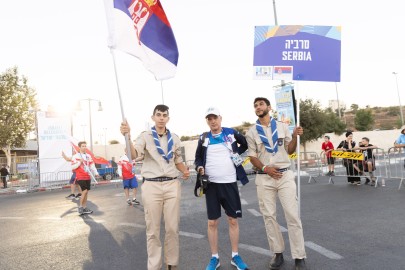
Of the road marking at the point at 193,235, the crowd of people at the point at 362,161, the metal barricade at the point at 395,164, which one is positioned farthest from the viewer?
the crowd of people at the point at 362,161

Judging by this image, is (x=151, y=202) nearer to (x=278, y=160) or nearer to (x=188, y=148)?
(x=278, y=160)

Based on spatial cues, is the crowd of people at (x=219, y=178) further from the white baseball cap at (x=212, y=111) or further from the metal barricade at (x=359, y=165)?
the metal barricade at (x=359, y=165)

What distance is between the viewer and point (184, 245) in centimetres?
568

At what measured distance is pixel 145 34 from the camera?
493 centimetres

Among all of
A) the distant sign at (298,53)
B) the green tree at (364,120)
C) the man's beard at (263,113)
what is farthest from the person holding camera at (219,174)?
the green tree at (364,120)

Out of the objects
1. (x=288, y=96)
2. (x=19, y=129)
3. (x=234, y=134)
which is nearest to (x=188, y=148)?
(x=19, y=129)

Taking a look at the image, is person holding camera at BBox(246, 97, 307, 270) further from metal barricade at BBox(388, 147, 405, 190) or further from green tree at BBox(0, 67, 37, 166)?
green tree at BBox(0, 67, 37, 166)

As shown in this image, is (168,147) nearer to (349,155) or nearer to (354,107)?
(349,155)

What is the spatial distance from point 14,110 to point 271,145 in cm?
3560

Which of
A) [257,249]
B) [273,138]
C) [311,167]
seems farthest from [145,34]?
[311,167]

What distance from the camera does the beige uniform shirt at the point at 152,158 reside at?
4.35 metres

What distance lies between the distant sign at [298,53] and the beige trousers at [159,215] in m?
2.72

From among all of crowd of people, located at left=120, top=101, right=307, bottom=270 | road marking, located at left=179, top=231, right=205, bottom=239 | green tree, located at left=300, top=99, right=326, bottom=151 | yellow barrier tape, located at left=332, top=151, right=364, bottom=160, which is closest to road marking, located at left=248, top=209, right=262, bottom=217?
road marking, located at left=179, top=231, right=205, bottom=239

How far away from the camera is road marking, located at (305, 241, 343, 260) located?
181 inches
